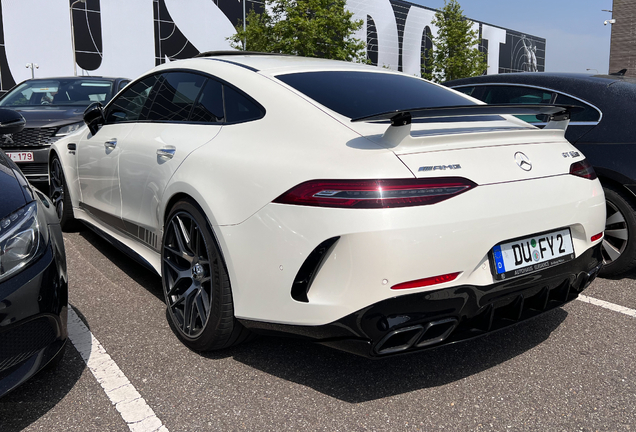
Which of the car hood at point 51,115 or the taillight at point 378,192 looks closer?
the taillight at point 378,192

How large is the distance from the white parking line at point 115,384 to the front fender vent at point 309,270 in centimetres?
74

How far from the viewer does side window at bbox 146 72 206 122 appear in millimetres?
3188

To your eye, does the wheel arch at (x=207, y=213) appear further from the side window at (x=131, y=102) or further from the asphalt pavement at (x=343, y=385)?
the side window at (x=131, y=102)

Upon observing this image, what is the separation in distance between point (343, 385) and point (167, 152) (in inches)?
60.9

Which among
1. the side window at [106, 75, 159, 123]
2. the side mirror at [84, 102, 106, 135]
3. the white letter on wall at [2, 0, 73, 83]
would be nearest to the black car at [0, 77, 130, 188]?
the side mirror at [84, 102, 106, 135]

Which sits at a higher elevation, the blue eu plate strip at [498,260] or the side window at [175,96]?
the side window at [175,96]

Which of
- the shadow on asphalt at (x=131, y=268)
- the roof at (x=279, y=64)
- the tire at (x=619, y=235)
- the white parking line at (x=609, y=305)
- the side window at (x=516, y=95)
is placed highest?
the roof at (x=279, y=64)

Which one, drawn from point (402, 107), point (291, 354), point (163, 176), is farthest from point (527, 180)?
point (163, 176)

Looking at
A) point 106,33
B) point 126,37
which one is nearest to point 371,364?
point 106,33

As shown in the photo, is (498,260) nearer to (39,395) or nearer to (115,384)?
(115,384)

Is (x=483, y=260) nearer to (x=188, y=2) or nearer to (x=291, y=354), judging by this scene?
(x=291, y=354)

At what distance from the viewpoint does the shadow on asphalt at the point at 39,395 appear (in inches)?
86.6

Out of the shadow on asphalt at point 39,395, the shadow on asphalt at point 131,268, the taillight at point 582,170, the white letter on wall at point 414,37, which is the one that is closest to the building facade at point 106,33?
the white letter on wall at point 414,37

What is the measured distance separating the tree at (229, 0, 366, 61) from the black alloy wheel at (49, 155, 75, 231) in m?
21.6
